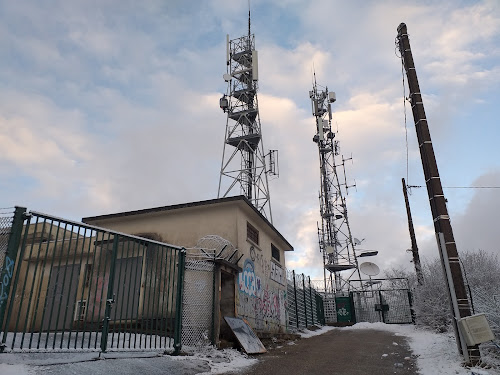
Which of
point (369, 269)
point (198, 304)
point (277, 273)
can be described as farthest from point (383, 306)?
point (198, 304)

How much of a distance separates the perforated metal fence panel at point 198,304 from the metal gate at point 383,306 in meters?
17.9

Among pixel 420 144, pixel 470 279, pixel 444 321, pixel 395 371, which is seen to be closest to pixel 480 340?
pixel 395 371

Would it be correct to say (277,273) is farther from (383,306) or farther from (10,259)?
→ (10,259)

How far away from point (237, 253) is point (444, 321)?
995 cm

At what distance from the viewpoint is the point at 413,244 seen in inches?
925

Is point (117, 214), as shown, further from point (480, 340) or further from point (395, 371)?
point (480, 340)

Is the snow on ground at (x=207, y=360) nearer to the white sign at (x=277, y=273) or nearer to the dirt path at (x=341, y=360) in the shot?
the dirt path at (x=341, y=360)

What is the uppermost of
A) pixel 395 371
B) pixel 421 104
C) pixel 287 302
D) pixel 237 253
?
pixel 421 104

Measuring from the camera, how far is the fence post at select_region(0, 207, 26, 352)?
17.2ft

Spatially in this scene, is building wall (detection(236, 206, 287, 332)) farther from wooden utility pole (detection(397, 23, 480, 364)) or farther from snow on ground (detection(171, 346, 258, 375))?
wooden utility pole (detection(397, 23, 480, 364))

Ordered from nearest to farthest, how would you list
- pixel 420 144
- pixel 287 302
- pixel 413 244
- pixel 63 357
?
pixel 63 357 → pixel 420 144 → pixel 287 302 → pixel 413 244

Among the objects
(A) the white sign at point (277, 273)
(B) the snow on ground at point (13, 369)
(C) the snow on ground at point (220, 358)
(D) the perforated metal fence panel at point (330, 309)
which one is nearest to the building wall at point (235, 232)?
(A) the white sign at point (277, 273)

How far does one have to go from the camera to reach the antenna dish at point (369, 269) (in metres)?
28.0

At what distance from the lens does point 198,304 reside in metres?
10.7
